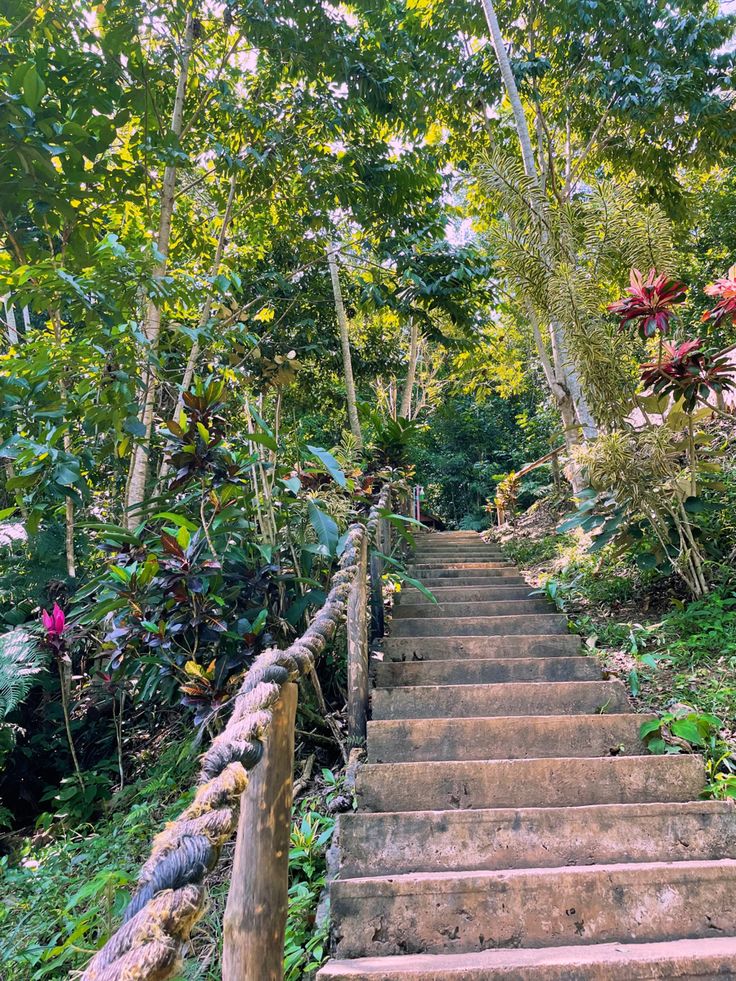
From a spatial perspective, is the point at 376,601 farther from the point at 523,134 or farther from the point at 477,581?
the point at 523,134

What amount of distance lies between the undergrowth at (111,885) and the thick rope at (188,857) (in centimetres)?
92

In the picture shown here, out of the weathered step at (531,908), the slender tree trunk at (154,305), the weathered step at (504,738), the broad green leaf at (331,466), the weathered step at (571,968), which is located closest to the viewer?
the weathered step at (571,968)

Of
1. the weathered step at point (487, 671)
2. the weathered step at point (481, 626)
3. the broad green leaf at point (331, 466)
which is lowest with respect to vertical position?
the weathered step at point (487, 671)

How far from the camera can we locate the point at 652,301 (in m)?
2.74

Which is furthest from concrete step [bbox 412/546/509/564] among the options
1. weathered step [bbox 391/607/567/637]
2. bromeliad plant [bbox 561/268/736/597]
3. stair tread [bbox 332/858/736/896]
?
stair tread [bbox 332/858/736/896]

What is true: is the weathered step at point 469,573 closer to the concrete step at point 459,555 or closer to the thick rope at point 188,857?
the concrete step at point 459,555

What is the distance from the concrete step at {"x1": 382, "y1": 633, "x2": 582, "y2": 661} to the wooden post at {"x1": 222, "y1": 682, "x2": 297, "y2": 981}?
1932 millimetres

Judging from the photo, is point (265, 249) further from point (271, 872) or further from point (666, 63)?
point (271, 872)

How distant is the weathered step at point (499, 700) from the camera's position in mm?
2287

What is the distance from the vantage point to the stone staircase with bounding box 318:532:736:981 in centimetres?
134

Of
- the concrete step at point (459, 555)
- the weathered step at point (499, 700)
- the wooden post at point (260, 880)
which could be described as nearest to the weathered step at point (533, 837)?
the weathered step at point (499, 700)

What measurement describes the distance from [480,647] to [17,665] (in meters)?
2.11

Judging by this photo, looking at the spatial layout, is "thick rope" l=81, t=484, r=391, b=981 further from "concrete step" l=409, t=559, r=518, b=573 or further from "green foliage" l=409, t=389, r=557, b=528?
"green foliage" l=409, t=389, r=557, b=528

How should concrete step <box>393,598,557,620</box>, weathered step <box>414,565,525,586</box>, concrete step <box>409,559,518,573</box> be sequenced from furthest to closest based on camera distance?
concrete step <box>409,559,518,573</box> < weathered step <box>414,565,525,586</box> < concrete step <box>393,598,557,620</box>
